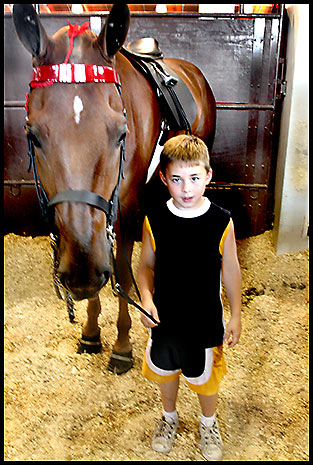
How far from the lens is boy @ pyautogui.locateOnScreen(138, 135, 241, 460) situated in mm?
1244

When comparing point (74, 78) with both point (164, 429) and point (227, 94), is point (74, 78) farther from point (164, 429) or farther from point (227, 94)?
point (227, 94)

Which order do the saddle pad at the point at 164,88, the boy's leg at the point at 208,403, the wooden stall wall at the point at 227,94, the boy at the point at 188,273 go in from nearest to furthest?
the boy at the point at 188,273
the boy's leg at the point at 208,403
the saddle pad at the point at 164,88
the wooden stall wall at the point at 227,94

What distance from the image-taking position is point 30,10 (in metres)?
1.25

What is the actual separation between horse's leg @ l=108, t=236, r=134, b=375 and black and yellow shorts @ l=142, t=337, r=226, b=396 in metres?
0.61

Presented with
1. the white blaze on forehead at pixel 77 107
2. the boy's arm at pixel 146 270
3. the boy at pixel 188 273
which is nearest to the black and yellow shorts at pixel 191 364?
the boy at pixel 188 273

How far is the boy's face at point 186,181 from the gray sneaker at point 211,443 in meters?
0.98

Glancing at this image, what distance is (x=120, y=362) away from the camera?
1954 millimetres

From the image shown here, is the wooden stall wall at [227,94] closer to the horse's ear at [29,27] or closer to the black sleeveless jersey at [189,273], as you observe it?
the horse's ear at [29,27]

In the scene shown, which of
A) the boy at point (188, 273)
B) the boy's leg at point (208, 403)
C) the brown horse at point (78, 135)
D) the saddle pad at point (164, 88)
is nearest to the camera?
the brown horse at point (78, 135)

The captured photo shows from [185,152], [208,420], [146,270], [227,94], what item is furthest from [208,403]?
[227,94]

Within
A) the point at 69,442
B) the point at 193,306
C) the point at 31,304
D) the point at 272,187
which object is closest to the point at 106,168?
the point at 193,306

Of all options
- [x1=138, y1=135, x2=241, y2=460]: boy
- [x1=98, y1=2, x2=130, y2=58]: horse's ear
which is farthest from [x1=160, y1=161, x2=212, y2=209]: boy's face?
[x1=98, y1=2, x2=130, y2=58]: horse's ear

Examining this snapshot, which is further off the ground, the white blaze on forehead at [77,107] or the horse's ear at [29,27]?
the horse's ear at [29,27]

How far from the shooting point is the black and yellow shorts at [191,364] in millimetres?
1334
